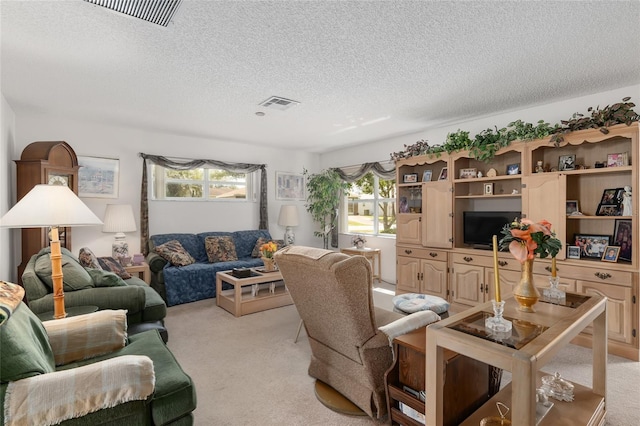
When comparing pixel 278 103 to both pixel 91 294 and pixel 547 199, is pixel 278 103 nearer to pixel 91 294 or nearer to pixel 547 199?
pixel 91 294

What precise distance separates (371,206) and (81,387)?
5406 millimetres

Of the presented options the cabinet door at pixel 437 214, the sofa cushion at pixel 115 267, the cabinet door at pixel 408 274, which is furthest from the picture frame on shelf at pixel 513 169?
the sofa cushion at pixel 115 267

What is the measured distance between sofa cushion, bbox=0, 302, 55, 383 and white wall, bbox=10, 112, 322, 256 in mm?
3573

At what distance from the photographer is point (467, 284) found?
4.08 m

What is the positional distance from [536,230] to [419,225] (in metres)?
2.83

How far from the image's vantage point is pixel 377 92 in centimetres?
340

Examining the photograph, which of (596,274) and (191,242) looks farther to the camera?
(191,242)

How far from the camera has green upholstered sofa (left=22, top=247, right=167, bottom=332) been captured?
253cm

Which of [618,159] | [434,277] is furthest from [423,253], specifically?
[618,159]

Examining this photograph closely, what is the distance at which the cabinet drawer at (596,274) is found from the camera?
9.64 ft

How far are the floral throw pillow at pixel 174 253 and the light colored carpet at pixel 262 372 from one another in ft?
2.98

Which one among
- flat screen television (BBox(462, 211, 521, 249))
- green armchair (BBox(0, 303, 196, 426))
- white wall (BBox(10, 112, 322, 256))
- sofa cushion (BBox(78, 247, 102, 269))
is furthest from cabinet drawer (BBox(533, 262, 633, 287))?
sofa cushion (BBox(78, 247, 102, 269))

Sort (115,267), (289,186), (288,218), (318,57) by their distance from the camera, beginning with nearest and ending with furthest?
(318,57)
(115,267)
(288,218)
(289,186)

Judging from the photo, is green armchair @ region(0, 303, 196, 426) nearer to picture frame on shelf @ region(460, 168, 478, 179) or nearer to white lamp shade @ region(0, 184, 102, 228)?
white lamp shade @ region(0, 184, 102, 228)
